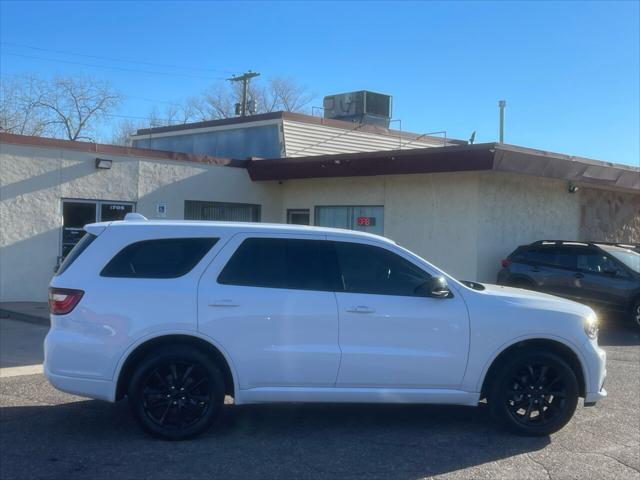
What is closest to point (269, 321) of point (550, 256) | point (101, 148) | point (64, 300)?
point (64, 300)

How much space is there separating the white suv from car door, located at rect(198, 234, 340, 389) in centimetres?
1

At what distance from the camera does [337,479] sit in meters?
5.32

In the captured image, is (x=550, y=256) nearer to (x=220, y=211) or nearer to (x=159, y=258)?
(x=220, y=211)

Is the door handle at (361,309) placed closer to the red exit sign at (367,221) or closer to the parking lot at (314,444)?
the parking lot at (314,444)

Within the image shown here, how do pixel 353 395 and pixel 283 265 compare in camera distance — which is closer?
pixel 353 395

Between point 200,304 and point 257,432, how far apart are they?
4.31 feet

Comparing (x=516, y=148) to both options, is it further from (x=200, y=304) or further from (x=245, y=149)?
(x=200, y=304)

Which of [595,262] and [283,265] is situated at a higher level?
[283,265]

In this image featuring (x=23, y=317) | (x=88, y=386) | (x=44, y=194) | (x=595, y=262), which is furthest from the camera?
(x=44, y=194)

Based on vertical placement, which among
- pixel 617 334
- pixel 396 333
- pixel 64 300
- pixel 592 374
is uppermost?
pixel 64 300

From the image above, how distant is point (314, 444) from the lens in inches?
242

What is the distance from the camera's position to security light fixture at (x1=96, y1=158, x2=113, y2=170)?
627 inches

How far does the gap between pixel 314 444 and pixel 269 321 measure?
3.65ft

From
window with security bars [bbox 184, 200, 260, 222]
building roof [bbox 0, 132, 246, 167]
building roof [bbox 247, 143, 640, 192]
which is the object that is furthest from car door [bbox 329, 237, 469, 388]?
window with security bars [bbox 184, 200, 260, 222]
